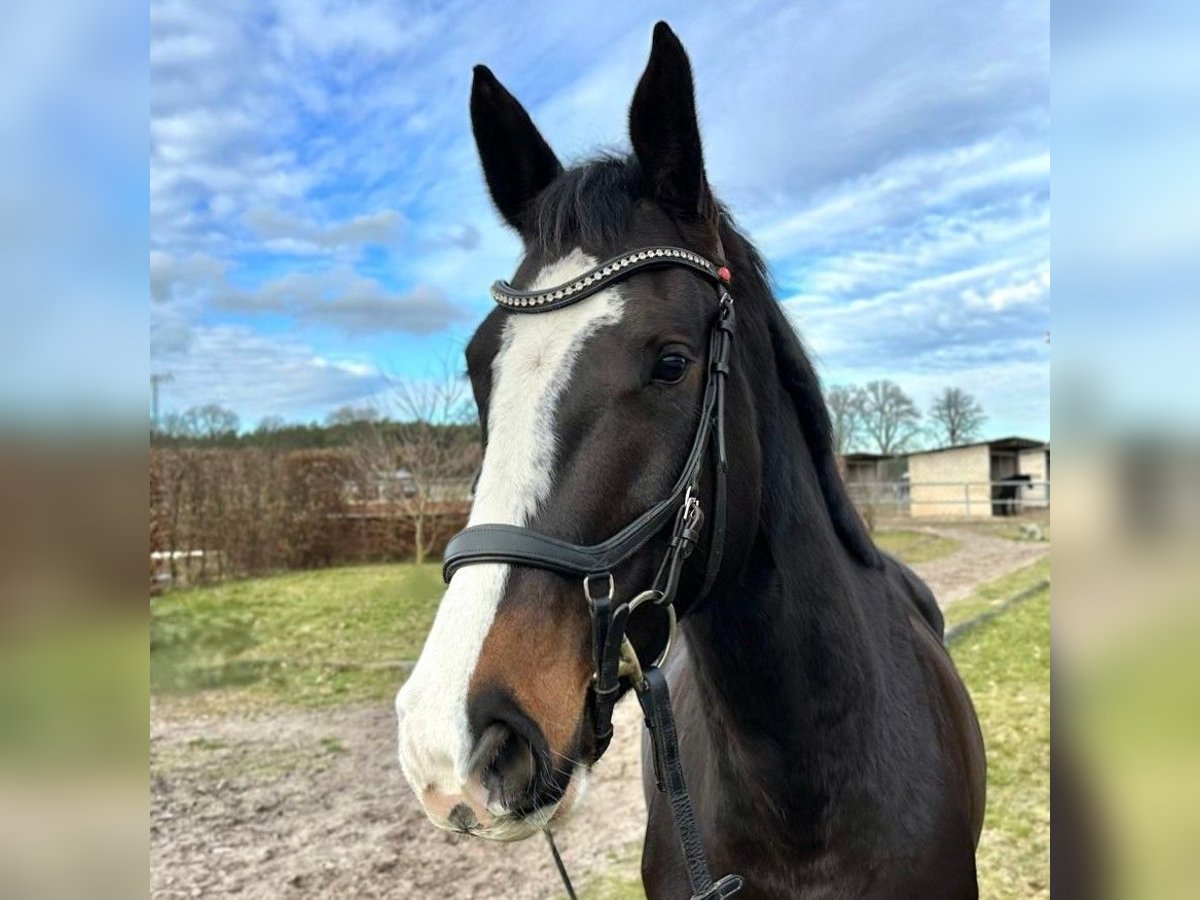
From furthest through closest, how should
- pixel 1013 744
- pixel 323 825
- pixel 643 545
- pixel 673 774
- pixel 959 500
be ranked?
pixel 959 500
pixel 1013 744
pixel 323 825
pixel 673 774
pixel 643 545

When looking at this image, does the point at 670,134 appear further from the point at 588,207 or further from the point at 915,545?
the point at 915,545

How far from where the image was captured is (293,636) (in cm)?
1330

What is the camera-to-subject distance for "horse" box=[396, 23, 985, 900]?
1.48 meters

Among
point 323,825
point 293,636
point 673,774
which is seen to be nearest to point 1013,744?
point 323,825

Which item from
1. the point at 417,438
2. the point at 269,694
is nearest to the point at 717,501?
the point at 269,694

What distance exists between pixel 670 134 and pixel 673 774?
159 cm

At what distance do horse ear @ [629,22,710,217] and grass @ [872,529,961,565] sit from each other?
19.7 m

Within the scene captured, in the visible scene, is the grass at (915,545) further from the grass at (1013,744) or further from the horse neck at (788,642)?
the horse neck at (788,642)

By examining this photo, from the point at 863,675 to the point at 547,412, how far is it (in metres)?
1.26

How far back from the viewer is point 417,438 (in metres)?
20.6

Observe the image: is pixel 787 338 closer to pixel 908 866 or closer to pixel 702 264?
pixel 702 264

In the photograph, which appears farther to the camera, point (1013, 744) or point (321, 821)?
point (1013, 744)

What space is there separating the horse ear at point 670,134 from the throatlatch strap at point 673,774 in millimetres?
1190

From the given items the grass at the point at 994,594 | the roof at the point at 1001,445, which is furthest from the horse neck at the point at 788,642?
the roof at the point at 1001,445
